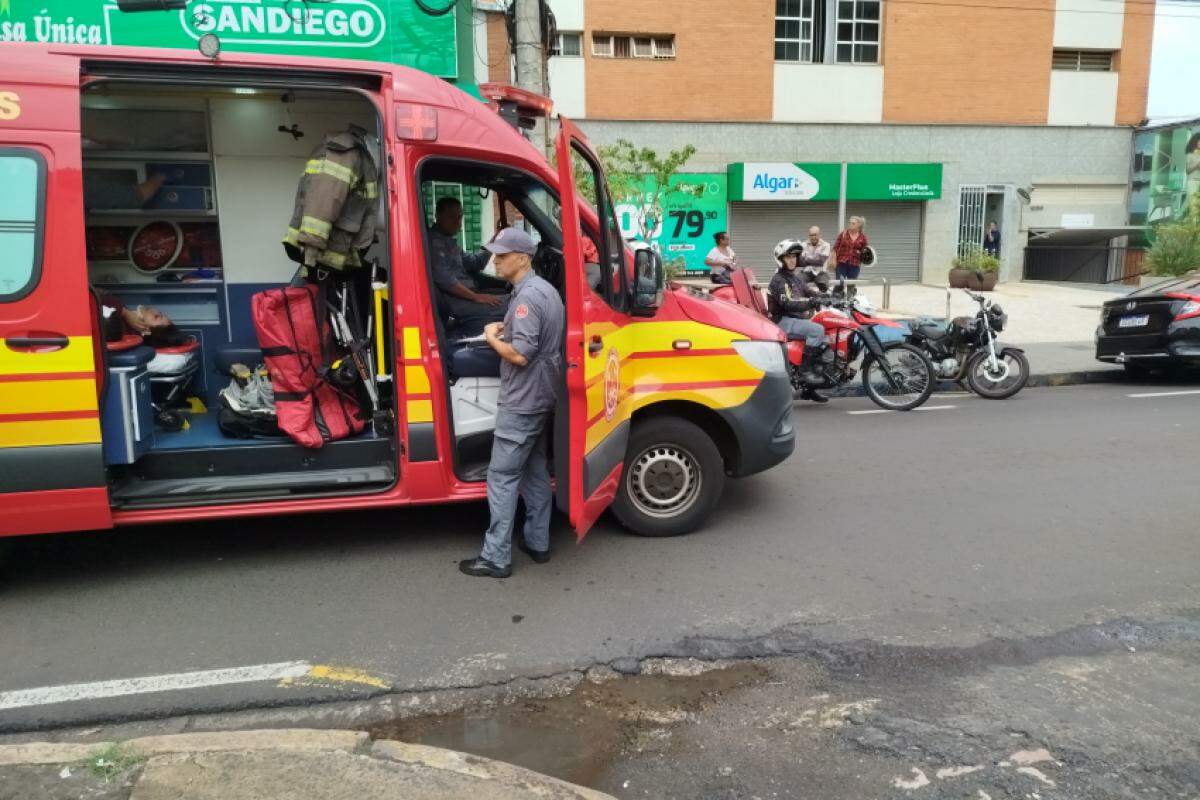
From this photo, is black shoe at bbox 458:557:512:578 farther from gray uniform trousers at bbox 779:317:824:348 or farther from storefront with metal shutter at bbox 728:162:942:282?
storefront with metal shutter at bbox 728:162:942:282

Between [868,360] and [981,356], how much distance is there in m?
1.65

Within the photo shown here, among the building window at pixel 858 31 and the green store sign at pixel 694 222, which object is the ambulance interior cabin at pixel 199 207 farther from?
the building window at pixel 858 31

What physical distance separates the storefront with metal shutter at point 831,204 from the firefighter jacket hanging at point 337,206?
62.1ft

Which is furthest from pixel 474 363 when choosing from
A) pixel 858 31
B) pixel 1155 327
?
pixel 858 31

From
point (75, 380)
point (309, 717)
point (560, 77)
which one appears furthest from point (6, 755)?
point (560, 77)

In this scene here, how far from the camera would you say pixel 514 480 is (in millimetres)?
4637

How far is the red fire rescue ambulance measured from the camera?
410 centimetres

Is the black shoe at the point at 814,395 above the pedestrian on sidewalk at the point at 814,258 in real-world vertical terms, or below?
→ below

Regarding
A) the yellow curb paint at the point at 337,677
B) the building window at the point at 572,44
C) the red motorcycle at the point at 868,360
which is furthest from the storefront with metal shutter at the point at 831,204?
the yellow curb paint at the point at 337,677

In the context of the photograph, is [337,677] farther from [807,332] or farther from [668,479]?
[807,332]

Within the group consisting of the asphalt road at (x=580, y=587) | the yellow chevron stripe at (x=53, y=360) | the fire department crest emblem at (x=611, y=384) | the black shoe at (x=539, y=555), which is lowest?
the asphalt road at (x=580, y=587)

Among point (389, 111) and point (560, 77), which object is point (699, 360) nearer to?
point (389, 111)

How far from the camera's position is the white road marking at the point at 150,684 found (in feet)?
11.4

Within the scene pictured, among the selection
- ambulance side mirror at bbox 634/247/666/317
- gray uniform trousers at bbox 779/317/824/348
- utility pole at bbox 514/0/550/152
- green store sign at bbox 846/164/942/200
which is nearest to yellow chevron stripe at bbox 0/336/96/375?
ambulance side mirror at bbox 634/247/666/317
